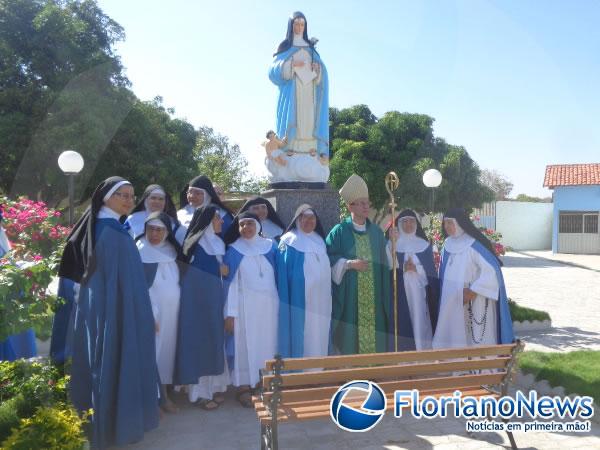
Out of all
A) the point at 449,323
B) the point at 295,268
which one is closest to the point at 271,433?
the point at 295,268

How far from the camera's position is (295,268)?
15.9 feet

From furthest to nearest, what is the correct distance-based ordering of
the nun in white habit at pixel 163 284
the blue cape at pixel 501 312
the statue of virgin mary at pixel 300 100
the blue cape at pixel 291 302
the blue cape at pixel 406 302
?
the statue of virgin mary at pixel 300 100
the blue cape at pixel 406 302
the blue cape at pixel 501 312
the blue cape at pixel 291 302
the nun in white habit at pixel 163 284

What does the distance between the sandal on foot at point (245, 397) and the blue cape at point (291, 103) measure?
3.34 meters

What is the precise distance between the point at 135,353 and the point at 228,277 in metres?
1.31

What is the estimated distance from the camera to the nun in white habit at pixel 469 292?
488 cm

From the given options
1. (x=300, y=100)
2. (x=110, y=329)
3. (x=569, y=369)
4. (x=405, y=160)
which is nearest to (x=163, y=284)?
(x=110, y=329)

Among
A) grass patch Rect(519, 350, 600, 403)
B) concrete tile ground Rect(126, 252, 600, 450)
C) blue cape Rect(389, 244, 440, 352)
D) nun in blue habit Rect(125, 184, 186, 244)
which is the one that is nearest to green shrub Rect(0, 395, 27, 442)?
concrete tile ground Rect(126, 252, 600, 450)

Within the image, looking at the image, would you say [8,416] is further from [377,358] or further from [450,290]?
[450,290]

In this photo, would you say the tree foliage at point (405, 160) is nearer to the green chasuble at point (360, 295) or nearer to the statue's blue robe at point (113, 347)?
the green chasuble at point (360, 295)

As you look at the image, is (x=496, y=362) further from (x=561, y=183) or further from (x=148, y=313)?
(x=561, y=183)

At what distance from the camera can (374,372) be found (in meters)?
3.23

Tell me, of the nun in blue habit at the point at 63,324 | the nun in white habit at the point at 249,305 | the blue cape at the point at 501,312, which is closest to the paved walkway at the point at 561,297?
the blue cape at the point at 501,312

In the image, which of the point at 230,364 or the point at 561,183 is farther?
the point at 561,183

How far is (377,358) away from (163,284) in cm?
207
